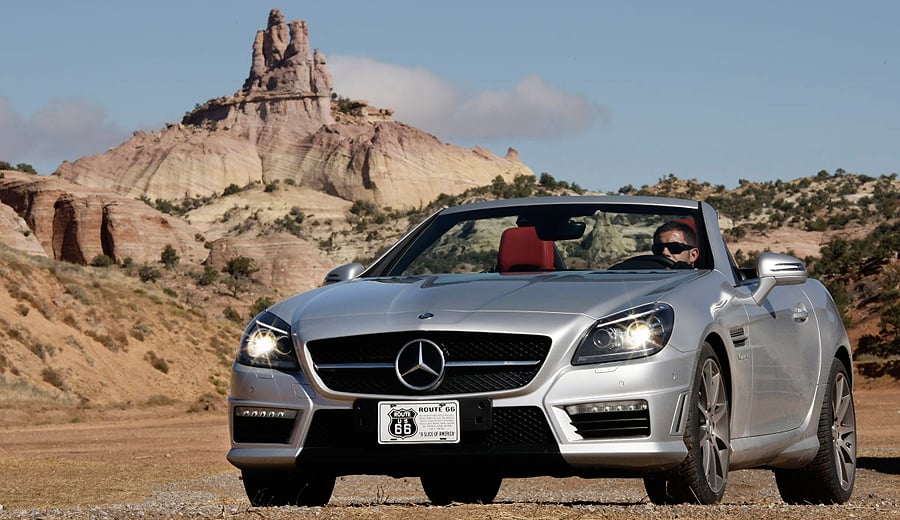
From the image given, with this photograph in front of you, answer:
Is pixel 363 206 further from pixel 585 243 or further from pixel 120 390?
pixel 585 243

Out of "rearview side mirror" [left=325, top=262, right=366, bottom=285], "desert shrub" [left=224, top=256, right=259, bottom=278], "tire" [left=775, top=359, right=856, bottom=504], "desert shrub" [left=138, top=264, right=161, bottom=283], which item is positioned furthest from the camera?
"desert shrub" [left=224, top=256, right=259, bottom=278]

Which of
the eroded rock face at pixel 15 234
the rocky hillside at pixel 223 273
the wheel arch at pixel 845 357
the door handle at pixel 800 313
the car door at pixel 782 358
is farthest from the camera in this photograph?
the eroded rock face at pixel 15 234

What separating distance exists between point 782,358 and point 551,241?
1.38 metres

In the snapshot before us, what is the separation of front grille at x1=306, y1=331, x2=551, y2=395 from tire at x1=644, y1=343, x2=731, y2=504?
31.0 inches

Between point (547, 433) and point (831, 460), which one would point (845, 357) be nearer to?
point (831, 460)

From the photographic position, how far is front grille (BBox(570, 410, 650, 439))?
19.8 ft

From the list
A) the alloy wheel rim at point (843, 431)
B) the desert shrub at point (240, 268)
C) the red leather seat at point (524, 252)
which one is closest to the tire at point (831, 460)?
the alloy wheel rim at point (843, 431)

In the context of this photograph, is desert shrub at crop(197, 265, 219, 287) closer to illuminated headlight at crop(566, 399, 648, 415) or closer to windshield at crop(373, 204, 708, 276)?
windshield at crop(373, 204, 708, 276)

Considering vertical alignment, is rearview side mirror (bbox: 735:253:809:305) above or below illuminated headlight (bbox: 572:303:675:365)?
above

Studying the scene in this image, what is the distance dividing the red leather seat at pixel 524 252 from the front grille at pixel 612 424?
160cm

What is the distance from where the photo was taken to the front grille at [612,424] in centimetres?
604

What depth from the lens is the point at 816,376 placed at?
8.24 m

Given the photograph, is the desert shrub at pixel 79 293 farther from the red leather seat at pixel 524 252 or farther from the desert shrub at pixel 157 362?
the red leather seat at pixel 524 252

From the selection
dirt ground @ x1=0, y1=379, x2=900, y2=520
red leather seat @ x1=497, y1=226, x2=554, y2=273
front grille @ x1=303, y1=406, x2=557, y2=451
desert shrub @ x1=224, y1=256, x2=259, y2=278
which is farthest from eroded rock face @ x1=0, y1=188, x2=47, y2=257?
front grille @ x1=303, y1=406, x2=557, y2=451
